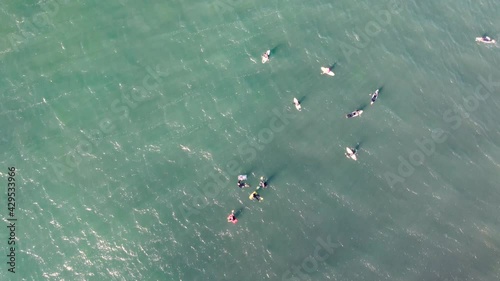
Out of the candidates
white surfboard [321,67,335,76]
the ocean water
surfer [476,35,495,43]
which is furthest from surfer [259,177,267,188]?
surfer [476,35,495,43]

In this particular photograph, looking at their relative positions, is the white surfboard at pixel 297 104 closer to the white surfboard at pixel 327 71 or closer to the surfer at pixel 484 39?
the white surfboard at pixel 327 71

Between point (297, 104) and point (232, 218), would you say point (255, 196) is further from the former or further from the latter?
point (297, 104)

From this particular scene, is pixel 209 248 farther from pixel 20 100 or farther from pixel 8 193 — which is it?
pixel 20 100

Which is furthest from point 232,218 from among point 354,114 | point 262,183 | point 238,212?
point 354,114

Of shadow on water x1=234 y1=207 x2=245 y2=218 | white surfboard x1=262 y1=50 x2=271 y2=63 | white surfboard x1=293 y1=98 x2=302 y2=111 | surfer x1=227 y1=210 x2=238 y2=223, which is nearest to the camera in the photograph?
surfer x1=227 y1=210 x2=238 y2=223

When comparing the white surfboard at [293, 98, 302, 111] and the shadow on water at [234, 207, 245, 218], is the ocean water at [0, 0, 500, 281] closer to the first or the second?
the shadow on water at [234, 207, 245, 218]

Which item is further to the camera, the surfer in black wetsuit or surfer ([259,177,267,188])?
surfer ([259,177,267,188])

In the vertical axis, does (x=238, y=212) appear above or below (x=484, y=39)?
below

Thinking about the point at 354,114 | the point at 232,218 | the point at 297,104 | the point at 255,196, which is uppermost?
the point at 297,104

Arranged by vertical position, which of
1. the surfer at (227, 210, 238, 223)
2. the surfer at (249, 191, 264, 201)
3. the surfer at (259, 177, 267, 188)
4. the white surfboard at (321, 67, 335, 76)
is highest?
the white surfboard at (321, 67, 335, 76)
